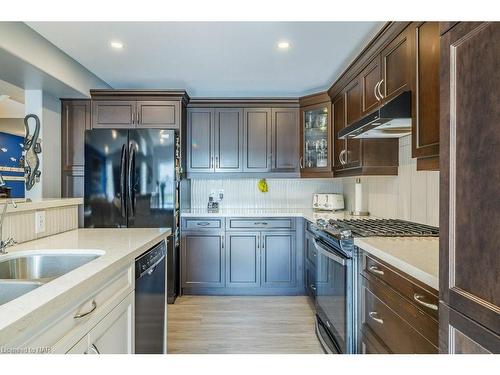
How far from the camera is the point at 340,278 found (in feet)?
6.57

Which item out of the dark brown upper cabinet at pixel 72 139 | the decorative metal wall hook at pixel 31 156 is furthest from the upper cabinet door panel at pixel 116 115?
the decorative metal wall hook at pixel 31 156

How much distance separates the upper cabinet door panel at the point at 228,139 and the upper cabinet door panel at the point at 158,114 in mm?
519

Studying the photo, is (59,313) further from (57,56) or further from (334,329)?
(57,56)

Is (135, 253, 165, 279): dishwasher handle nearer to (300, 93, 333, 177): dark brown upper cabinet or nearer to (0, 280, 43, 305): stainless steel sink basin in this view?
(0, 280, 43, 305): stainless steel sink basin

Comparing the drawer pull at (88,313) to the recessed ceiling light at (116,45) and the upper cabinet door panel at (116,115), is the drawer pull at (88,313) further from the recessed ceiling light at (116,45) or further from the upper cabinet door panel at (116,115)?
the upper cabinet door panel at (116,115)

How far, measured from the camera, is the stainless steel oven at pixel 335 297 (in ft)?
6.14

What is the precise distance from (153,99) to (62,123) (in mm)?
1084

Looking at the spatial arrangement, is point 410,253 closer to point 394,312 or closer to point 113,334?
point 394,312

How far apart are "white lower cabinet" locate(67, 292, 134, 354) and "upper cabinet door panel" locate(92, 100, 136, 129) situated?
2.52 meters

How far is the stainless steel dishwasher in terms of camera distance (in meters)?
1.55

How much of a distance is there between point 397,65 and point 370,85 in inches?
17.3

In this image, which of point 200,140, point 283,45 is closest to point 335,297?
point 283,45

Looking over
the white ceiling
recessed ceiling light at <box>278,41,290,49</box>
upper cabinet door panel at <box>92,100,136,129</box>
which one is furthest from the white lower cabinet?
upper cabinet door panel at <box>92,100,136,129</box>
